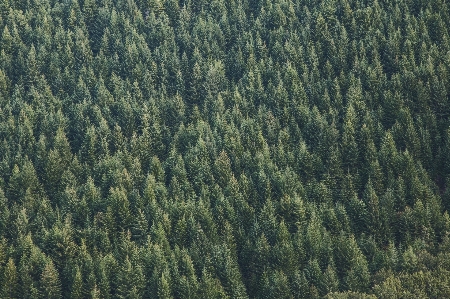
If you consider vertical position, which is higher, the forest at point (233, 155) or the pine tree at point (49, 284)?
the forest at point (233, 155)

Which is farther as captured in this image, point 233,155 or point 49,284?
point 233,155

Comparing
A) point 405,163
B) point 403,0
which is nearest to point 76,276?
point 405,163

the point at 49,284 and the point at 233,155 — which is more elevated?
the point at 233,155

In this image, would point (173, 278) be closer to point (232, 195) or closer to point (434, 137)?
point (232, 195)

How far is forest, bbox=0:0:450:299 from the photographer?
11288cm

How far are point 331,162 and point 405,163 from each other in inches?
552

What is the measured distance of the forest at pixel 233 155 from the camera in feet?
370

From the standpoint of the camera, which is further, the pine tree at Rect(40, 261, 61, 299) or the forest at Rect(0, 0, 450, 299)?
the forest at Rect(0, 0, 450, 299)

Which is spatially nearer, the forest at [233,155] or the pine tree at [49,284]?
the pine tree at [49,284]

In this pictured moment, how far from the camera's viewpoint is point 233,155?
143250mm

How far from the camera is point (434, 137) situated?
475ft

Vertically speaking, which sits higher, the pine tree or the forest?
the forest

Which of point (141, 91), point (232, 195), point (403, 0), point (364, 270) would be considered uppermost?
point (403, 0)

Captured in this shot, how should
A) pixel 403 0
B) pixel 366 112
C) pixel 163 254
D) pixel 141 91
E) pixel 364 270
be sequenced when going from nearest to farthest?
pixel 364 270
pixel 163 254
pixel 366 112
pixel 141 91
pixel 403 0
